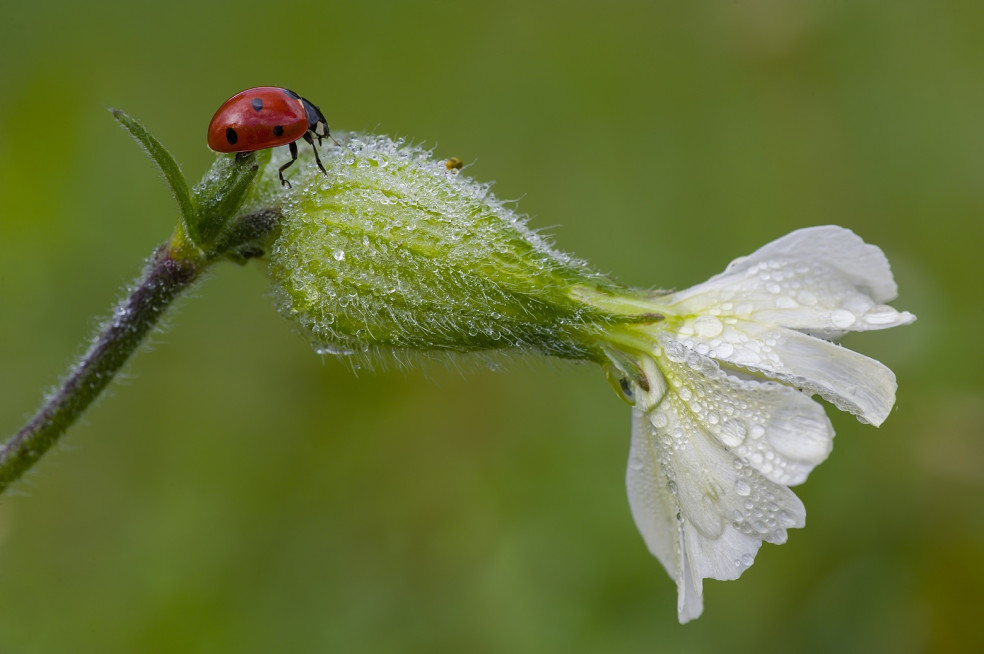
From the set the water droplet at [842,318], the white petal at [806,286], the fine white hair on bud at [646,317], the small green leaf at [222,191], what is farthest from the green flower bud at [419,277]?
the water droplet at [842,318]

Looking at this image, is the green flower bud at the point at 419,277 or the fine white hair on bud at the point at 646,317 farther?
the green flower bud at the point at 419,277

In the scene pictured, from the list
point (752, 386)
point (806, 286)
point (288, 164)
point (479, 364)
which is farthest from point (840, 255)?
point (288, 164)

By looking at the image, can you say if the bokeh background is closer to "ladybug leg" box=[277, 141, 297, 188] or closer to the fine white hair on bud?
the fine white hair on bud

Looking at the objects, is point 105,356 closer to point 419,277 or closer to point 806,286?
point 419,277

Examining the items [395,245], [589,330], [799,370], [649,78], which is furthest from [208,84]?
[799,370]

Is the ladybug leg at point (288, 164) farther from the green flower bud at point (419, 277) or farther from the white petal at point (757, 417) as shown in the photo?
the white petal at point (757, 417)

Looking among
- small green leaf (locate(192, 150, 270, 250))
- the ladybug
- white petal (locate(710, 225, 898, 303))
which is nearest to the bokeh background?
small green leaf (locate(192, 150, 270, 250))

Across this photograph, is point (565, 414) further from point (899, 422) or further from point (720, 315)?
point (720, 315)
